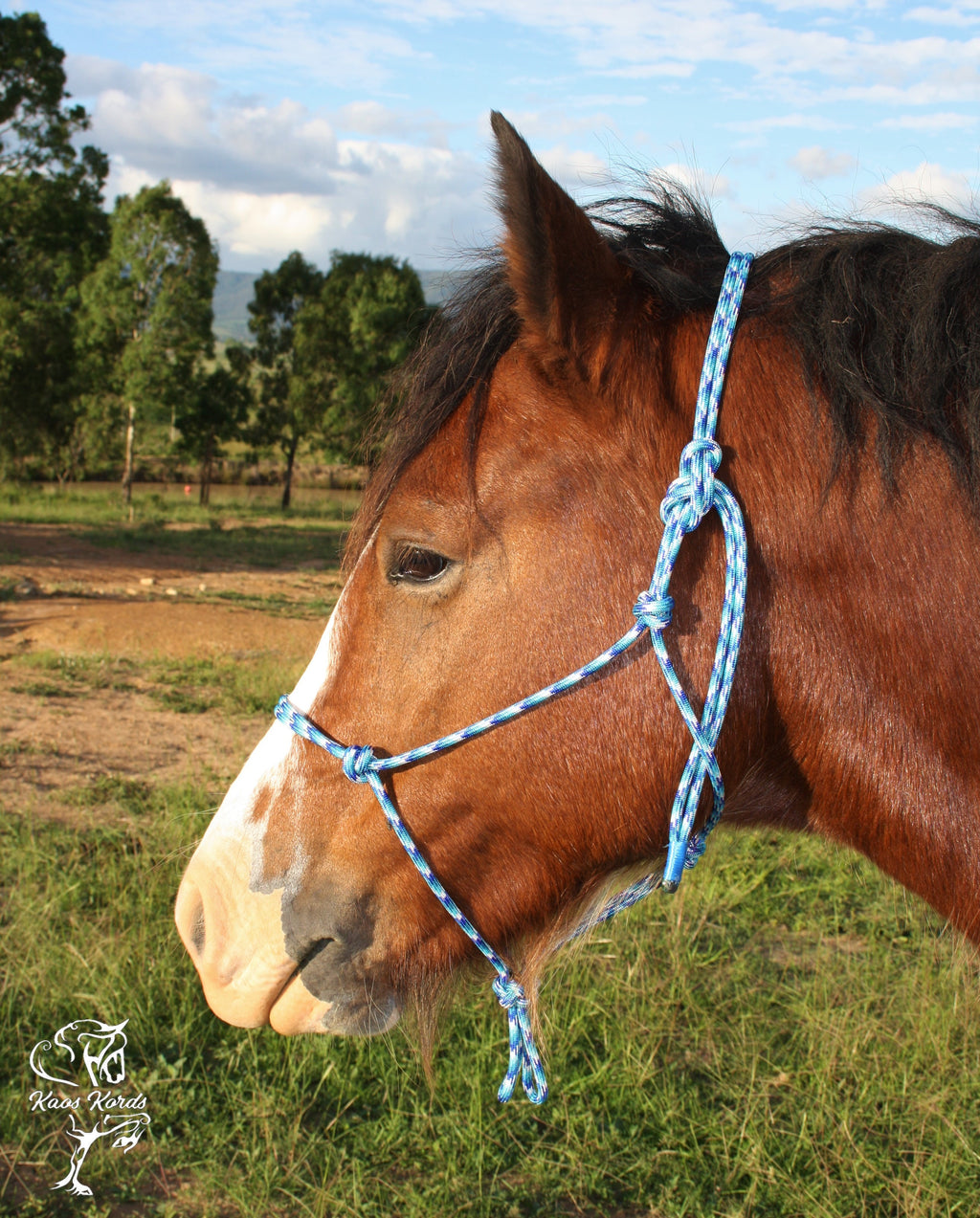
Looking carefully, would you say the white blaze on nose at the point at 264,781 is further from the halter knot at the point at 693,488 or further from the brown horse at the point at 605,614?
the halter knot at the point at 693,488

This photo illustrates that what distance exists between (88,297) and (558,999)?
2055cm

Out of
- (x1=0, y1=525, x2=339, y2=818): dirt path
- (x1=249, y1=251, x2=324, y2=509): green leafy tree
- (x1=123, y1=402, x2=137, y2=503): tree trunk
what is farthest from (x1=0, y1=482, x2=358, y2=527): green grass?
(x1=0, y1=525, x2=339, y2=818): dirt path

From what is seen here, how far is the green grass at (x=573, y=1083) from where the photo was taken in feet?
7.66

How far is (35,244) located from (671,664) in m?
21.6

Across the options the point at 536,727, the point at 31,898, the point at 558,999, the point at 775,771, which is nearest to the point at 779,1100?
the point at 558,999

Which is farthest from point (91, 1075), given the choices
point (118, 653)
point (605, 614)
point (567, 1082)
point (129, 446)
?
point (129, 446)

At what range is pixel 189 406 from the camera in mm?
20297

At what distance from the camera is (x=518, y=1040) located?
1584 millimetres

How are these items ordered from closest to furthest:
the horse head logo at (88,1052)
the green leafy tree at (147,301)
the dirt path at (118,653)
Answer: the horse head logo at (88,1052)
the dirt path at (118,653)
the green leafy tree at (147,301)

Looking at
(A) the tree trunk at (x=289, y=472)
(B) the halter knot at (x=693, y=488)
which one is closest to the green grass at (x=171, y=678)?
(B) the halter knot at (x=693, y=488)

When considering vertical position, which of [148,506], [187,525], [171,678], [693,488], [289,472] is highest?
[693,488]

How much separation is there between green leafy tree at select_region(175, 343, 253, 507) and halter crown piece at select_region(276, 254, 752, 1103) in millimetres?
22317

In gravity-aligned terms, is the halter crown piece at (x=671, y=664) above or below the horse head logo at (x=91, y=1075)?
above

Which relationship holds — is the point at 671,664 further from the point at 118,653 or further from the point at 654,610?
the point at 118,653
